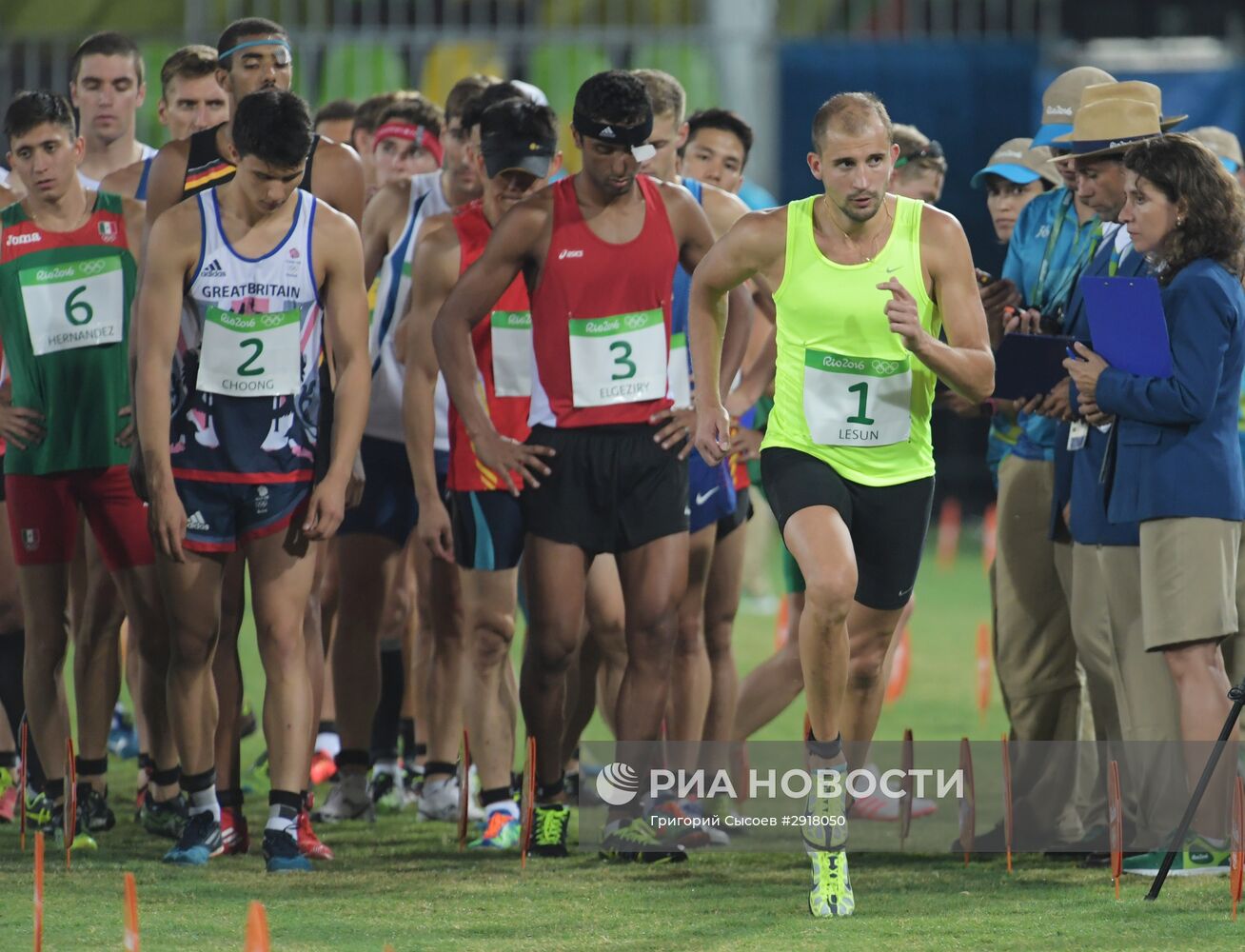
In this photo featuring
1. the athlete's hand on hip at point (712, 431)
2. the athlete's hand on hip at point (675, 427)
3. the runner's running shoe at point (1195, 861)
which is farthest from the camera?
Answer: the athlete's hand on hip at point (675, 427)

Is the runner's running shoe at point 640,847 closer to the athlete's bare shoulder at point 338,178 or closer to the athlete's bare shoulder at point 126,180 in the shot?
the athlete's bare shoulder at point 338,178

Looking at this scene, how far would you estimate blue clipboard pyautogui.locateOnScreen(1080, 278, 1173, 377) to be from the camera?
5.62m

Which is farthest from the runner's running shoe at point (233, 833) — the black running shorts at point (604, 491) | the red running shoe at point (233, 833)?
the black running shorts at point (604, 491)

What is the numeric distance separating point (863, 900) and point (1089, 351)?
5.46 feet

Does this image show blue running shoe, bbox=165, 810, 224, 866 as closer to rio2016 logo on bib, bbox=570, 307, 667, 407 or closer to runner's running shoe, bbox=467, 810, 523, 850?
runner's running shoe, bbox=467, 810, 523, 850

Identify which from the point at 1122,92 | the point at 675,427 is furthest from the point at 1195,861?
the point at 1122,92

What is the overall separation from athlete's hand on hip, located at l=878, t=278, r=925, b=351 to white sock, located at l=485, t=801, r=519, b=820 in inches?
78.1

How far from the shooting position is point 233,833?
6215mm

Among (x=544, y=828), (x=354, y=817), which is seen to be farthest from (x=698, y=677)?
(x=354, y=817)

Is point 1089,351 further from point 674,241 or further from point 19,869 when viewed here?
point 19,869

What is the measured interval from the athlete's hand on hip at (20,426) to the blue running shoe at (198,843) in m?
1.33

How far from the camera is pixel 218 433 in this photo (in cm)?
593

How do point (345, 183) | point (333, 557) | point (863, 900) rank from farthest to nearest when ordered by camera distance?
1. point (333, 557)
2. point (345, 183)
3. point (863, 900)

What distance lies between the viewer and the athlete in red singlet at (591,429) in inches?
243
